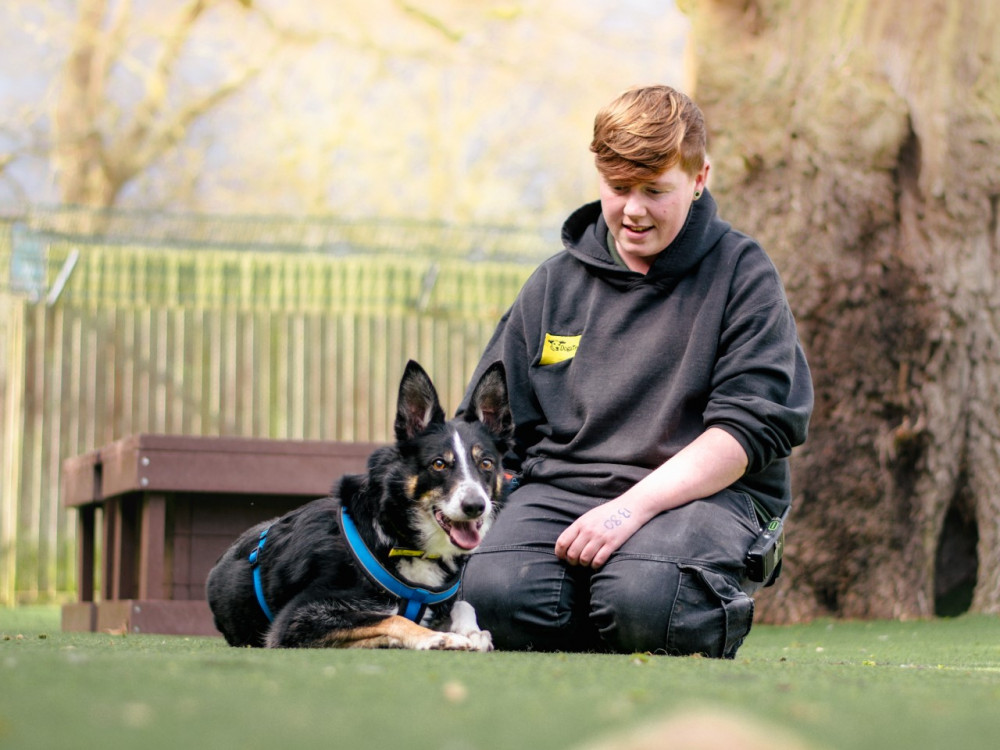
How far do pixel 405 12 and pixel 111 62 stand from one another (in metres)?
3.87

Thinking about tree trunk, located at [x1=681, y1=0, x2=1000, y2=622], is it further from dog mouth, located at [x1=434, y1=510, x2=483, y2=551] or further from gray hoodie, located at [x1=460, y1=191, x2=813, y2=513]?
dog mouth, located at [x1=434, y1=510, x2=483, y2=551]

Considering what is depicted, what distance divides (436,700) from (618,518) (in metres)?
1.56

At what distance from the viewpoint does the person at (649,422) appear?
3396mm

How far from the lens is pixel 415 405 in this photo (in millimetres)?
3805

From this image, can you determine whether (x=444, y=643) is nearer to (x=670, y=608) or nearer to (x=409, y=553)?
(x=409, y=553)

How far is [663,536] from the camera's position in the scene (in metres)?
3.41

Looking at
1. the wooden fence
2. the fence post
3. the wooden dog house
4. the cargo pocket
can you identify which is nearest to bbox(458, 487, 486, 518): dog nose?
the cargo pocket

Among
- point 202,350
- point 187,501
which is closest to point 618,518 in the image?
point 187,501

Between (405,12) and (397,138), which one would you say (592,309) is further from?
(397,138)

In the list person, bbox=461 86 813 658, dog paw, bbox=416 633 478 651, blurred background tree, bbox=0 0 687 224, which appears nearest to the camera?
dog paw, bbox=416 633 478 651

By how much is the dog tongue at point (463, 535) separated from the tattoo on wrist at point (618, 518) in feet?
1.55

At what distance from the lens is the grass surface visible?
1.61m

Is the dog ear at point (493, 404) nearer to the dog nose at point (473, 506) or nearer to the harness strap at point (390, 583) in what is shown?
the dog nose at point (473, 506)

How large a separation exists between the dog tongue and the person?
0.28ft
